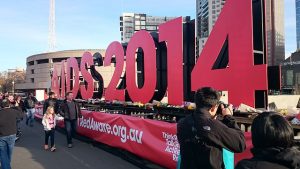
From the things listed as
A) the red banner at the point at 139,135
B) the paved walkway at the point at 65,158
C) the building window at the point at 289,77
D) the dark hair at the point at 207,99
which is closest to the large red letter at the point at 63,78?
the paved walkway at the point at 65,158

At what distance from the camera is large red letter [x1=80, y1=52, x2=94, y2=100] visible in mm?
18920

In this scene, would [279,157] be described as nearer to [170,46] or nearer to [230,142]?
[230,142]

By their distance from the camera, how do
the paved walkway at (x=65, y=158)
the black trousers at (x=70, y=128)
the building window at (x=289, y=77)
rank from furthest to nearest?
the building window at (x=289, y=77)
the black trousers at (x=70, y=128)
the paved walkway at (x=65, y=158)

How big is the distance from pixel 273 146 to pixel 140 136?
689 centimetres

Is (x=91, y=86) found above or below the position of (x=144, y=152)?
above

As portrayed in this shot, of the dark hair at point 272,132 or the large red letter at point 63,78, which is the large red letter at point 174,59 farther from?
the large red letter at point 63,78

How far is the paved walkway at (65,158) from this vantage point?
8.95m

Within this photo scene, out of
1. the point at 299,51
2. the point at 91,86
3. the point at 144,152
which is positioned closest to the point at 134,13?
the point at 299,51

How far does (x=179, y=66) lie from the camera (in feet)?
36.1

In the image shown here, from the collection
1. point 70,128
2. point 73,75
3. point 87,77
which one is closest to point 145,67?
point 70,128

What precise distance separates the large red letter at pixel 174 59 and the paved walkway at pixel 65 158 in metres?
2.56

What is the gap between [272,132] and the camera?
2.16m

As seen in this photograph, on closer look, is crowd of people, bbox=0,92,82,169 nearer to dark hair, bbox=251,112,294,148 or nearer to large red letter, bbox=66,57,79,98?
large red letter, bbox=66,57,79,98

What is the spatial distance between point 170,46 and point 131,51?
2907 mm
